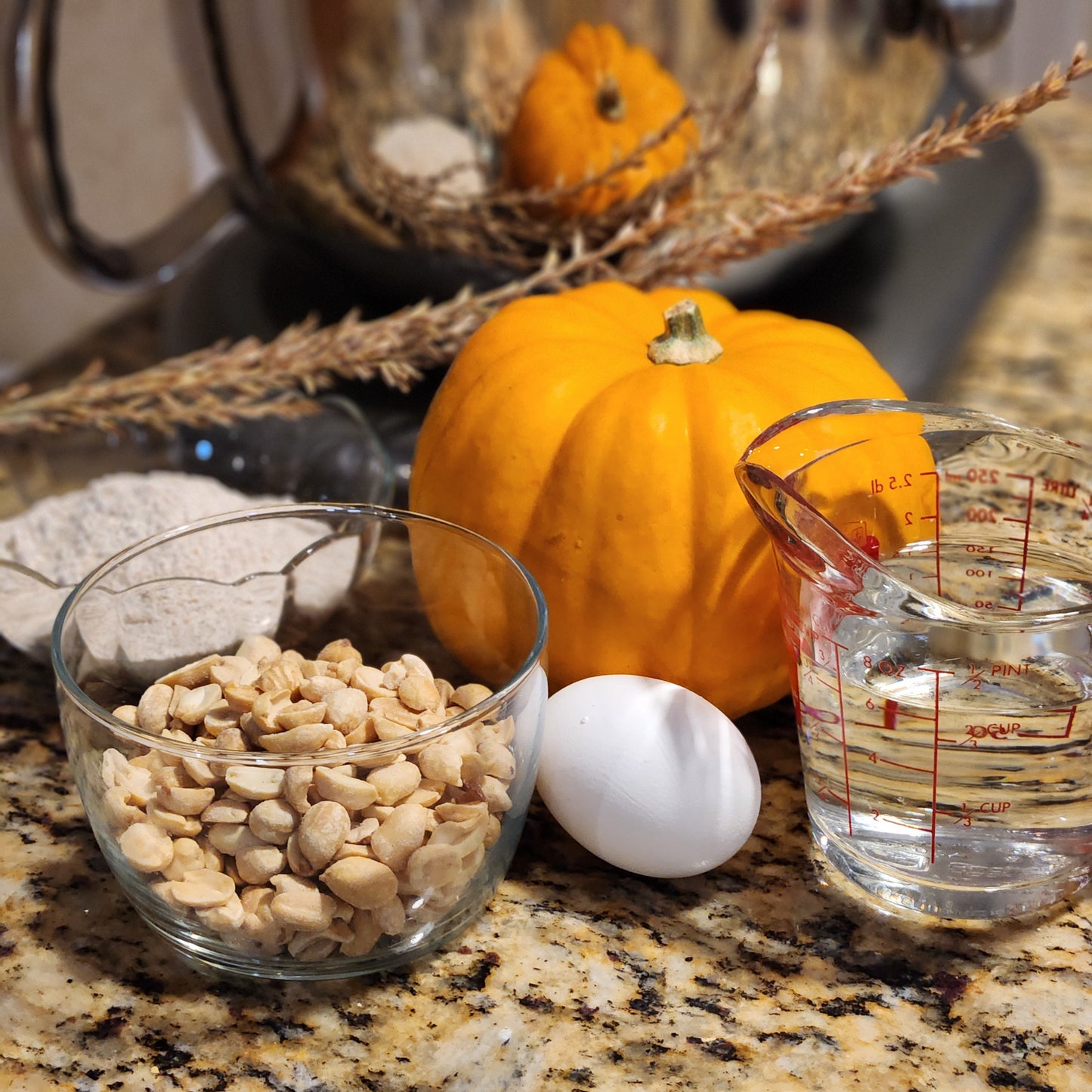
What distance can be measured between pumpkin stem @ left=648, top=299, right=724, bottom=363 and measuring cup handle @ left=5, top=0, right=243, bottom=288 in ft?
1.43

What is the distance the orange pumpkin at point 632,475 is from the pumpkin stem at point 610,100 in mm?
201

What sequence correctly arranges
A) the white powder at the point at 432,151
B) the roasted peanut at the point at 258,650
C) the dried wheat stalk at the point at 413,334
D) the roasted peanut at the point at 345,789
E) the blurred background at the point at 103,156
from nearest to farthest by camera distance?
the roasted peanut at the point at 345,789
the roasted peanut at the point at 258,650
the dried wheat stalk at the point at 413,334
the white powder at the point at 432,151
the blurred background at the point at 103,156

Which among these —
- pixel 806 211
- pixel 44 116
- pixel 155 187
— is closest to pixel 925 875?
pixel 806 211

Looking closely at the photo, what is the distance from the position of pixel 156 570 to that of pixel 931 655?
0.36 metres

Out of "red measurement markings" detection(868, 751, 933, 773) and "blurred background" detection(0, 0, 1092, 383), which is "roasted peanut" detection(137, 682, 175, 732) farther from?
"blurred background" detection(0, 0, 1092, 383)

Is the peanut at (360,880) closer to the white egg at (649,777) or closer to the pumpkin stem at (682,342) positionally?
the white egg at (649,777)

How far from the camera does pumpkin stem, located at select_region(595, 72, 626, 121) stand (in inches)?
29.5

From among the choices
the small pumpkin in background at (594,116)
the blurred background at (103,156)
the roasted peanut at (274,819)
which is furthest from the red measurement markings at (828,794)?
the blurred background at (103,156)

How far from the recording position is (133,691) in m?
0.56

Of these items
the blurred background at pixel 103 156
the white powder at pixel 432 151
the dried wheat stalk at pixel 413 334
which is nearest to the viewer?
the dried wheat stalk at pixel 413 334

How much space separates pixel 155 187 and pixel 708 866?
3.33 feet

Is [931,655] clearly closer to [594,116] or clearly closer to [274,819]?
[274,819]

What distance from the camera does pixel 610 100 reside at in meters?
0.75

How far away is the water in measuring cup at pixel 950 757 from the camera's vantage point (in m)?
0.47
